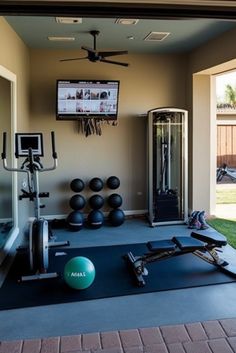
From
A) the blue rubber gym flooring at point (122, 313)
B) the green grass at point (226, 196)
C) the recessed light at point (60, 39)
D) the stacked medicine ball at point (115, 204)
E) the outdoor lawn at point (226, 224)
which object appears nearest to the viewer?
the blue rubber gym flooring at point (122, 313)

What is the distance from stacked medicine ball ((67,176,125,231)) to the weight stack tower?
57 centimetres

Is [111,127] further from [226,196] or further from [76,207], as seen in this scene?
[226,196]

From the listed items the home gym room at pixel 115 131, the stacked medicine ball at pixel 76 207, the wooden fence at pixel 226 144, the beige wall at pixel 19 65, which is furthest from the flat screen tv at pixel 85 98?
the wooden fence at pixel 226 144

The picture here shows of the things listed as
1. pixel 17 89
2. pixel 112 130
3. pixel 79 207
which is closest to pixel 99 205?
pixel 79 207

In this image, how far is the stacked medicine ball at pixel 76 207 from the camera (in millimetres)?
5895

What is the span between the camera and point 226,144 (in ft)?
40.2

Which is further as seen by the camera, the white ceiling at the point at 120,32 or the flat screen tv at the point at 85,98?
the flat screen tv at the point at 85,98

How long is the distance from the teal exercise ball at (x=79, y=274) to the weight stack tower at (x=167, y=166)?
2.71 m

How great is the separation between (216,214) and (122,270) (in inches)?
123

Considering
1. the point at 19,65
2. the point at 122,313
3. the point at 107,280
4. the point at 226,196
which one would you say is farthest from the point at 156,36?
the point at 226,196

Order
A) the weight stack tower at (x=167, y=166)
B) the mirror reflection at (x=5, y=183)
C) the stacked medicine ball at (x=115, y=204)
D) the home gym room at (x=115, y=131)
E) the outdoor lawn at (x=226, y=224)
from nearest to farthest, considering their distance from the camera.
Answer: the mirror reflection at (x=5, y=183) < the home gym room at (x=115, y=131) < the outdoor lawn at (x=226, y=224) < the stacked medicine ball at (x=115, y=204) < the weight stack tower at (x=167, y=166)

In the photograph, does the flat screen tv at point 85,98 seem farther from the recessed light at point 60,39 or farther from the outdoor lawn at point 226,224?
the outdoor lawn at point 226,224

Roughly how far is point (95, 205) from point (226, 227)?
218 centimetres

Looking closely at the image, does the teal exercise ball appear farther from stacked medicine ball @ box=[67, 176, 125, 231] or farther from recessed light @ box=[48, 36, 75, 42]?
recessed light @ box=[48, 36, 75, 42]
